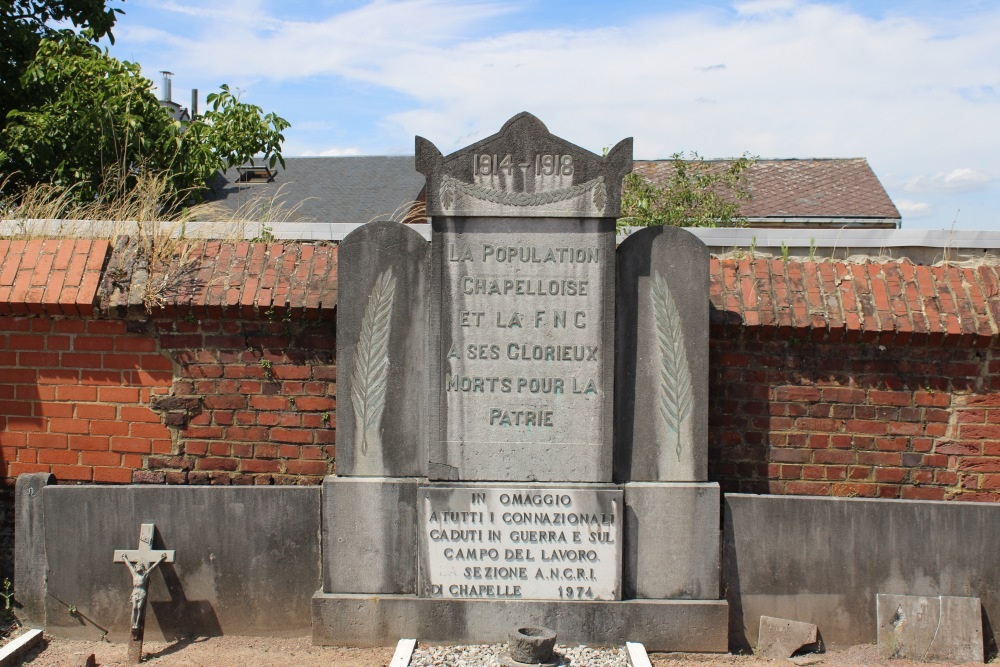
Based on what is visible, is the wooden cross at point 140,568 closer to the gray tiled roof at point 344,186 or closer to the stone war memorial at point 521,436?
the stone war memorial at point 521,436

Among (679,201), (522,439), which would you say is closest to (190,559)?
(522,439)

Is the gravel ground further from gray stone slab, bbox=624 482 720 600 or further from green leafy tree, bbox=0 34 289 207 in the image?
green leafy tree, bbox=0 34 289 207

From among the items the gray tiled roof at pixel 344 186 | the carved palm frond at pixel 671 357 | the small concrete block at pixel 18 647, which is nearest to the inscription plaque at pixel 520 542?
the carved palm frond at pixel 671 357

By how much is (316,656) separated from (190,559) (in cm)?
91

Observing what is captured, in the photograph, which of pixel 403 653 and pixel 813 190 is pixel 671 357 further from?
pixel 813 190

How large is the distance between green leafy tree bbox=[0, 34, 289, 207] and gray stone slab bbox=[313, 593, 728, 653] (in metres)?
5.60

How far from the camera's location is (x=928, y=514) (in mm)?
4672

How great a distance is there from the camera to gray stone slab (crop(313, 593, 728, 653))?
4594mm

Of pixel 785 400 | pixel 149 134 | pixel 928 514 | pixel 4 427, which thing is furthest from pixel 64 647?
pixel 149 134

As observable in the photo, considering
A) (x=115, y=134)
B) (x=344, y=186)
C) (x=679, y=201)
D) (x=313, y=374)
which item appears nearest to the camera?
(x=313, y=374)

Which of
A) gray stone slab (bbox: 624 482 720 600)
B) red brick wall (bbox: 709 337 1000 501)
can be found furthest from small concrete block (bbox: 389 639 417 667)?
red brick wall (bbox: 709 337 1000 501)

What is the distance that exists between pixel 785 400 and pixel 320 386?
267 centimetres

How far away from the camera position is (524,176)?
451cm

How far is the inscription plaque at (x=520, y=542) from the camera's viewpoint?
4613 millimetres
